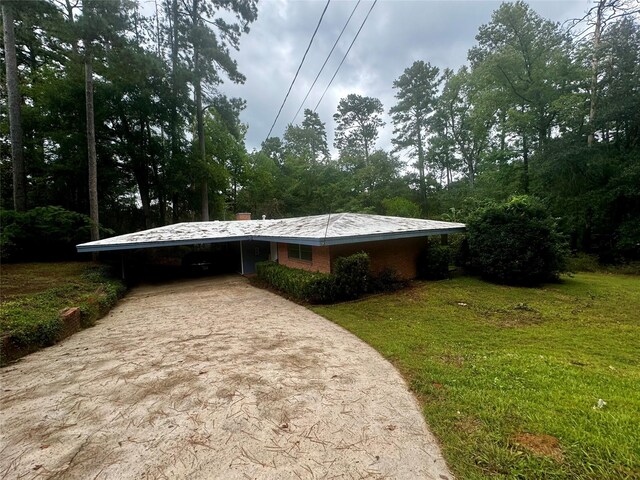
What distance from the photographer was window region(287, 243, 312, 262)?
31.8ft

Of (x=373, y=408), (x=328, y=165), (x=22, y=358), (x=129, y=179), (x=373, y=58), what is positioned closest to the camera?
(x=373, y=408)

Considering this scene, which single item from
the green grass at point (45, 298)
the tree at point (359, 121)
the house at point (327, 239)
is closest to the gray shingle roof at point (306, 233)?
the house at point (327, 239)

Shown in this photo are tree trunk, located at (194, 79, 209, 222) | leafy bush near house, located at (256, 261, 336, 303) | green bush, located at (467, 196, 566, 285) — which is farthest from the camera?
tree trunk, located at (194, 79, 209, 222)

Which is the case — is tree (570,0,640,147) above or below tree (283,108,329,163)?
below

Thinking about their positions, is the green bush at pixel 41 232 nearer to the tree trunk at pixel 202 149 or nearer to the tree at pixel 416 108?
the tree trunk at pixel 202 149

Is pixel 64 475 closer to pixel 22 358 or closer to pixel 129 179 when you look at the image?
pixel 22 358

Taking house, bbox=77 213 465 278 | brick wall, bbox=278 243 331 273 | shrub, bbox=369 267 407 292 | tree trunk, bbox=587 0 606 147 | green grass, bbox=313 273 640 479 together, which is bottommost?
green grass, bbox=313 273 640 479

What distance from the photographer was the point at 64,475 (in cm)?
209

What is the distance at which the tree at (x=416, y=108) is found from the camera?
24.2 m

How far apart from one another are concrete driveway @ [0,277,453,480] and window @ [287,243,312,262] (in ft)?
15.1

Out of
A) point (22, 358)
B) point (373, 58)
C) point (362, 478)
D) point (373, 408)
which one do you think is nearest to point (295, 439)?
point (362, 478)

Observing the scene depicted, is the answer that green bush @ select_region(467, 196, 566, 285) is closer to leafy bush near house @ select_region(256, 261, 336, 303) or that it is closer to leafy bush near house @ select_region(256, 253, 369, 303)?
leafy bush near house @ select_region(256, 253, 369, 303)

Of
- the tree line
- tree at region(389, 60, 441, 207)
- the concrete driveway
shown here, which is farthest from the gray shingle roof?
tree at region(389, 60, 441, 207)

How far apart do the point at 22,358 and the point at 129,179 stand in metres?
18.0
